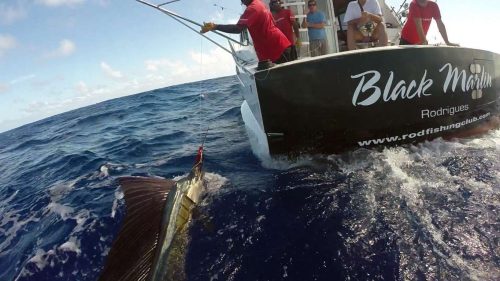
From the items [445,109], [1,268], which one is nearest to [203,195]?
[1,268]

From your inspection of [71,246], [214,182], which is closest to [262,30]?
[214,182]

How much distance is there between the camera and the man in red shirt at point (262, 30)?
13.8 feet

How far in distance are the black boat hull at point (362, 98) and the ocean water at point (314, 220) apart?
0.29 metres

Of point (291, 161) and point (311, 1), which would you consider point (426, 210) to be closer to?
point (291, 161)

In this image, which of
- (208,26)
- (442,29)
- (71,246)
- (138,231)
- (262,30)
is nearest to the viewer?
(138,231)

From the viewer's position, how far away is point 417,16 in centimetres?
521

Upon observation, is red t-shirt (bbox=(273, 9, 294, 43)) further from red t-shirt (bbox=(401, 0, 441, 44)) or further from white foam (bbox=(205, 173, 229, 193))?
white foam (bbox=(205, 173, 229, 193))

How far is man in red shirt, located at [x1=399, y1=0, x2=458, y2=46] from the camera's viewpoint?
5.18 m

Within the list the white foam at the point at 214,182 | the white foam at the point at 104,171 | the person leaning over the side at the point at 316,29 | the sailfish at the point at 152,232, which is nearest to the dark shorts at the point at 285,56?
the person leaning over the side at the point at 316,29

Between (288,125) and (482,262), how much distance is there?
242 centimetres

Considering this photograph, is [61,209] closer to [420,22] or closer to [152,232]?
[152,232]

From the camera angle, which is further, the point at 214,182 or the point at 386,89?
the point at 214,182

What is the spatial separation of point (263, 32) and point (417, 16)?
8.45ft

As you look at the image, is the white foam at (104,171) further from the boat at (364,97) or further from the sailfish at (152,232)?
the boat at (364,97)
